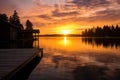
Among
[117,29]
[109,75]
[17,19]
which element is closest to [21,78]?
[109,75]

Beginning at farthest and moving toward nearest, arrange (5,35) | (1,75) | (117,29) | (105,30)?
(105,30), (117,29), (5,35), (1,75)

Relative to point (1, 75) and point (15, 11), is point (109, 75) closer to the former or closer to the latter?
point (1, 75)

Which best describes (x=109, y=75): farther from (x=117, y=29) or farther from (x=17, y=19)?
(x=117, y=29)

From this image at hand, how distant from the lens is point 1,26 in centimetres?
4031

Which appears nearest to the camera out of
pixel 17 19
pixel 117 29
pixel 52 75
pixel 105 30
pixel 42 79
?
pixel 42 79

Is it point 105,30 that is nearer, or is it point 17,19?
point 17,19

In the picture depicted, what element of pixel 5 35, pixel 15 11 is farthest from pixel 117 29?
pixel 5 35

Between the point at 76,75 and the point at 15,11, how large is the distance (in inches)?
2951

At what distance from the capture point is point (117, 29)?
13250 centimetres

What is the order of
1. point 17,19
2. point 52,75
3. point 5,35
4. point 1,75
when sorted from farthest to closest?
1. point 17,19
2. point 5,35
3. point 52,75
4. point 1,75

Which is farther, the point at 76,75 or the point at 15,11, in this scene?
the point at 15,11

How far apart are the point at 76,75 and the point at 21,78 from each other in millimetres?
3524

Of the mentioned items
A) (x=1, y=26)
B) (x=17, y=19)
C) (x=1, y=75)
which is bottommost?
(x=1, y=75)

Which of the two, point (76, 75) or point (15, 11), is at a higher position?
point (15, 11)
